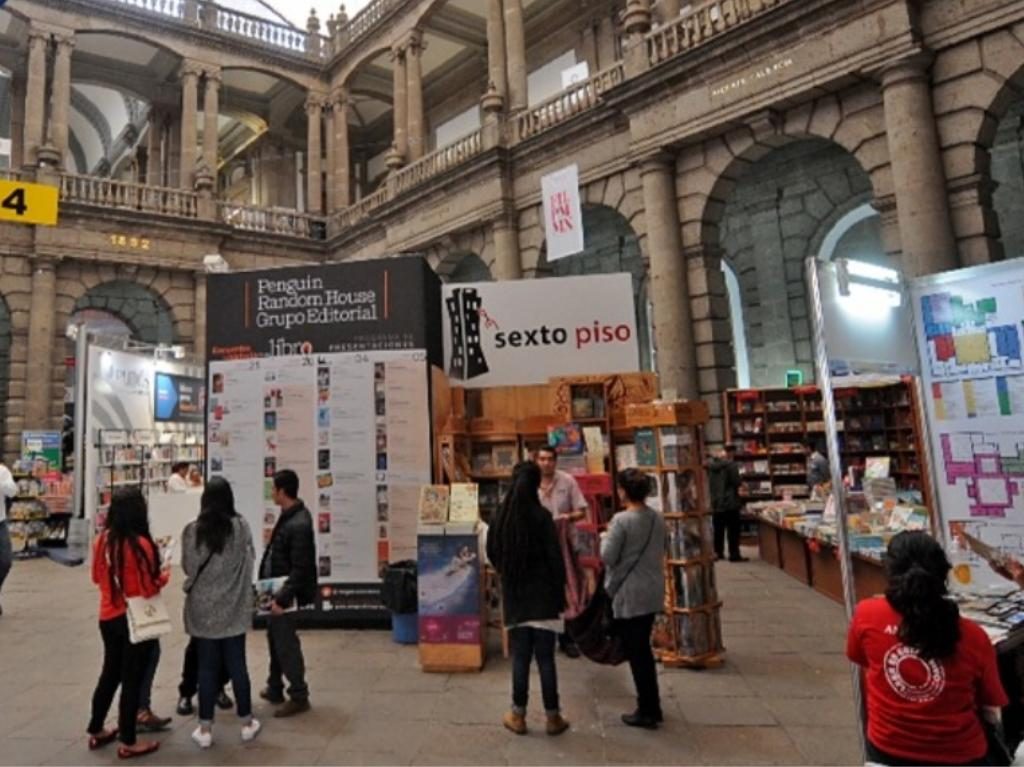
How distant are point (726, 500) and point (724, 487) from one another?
178 millimetres

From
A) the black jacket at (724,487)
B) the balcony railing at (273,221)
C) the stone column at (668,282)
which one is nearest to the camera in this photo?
the black jacket at (724,487)

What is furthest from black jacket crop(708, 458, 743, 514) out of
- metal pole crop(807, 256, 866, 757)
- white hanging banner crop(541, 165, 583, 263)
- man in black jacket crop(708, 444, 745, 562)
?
metal pole crop(807, 256, 866, 757)

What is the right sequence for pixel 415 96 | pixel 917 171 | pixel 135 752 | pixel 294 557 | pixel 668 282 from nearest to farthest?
pixel 135 752, pixel 294 557, pixel 917 171, pixel 668 282, pixel 415 96

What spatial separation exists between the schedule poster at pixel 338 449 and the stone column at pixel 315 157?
14.7 metres

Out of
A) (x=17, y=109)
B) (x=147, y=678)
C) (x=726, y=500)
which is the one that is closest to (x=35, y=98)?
(x=17, y=109)

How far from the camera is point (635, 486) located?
434cm

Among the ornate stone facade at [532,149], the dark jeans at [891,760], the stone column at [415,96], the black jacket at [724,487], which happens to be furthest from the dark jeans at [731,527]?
the stone column at [415,96]

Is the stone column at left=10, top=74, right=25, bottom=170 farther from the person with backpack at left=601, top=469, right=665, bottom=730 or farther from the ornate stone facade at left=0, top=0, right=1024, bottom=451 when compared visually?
the person with backpack at left=601, top=469, right=665, bottom=730

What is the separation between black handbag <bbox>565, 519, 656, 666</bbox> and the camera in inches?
172

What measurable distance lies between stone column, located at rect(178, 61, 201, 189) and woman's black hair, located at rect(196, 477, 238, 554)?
16.5m

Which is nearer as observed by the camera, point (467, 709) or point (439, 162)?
point (467, 709)

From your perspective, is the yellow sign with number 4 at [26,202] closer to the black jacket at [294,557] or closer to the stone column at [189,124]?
the black jacket at [294,557]

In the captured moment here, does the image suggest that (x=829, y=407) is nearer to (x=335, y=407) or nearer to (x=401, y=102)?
(x=335, y=407)

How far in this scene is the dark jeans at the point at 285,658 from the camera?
449 centimetres
